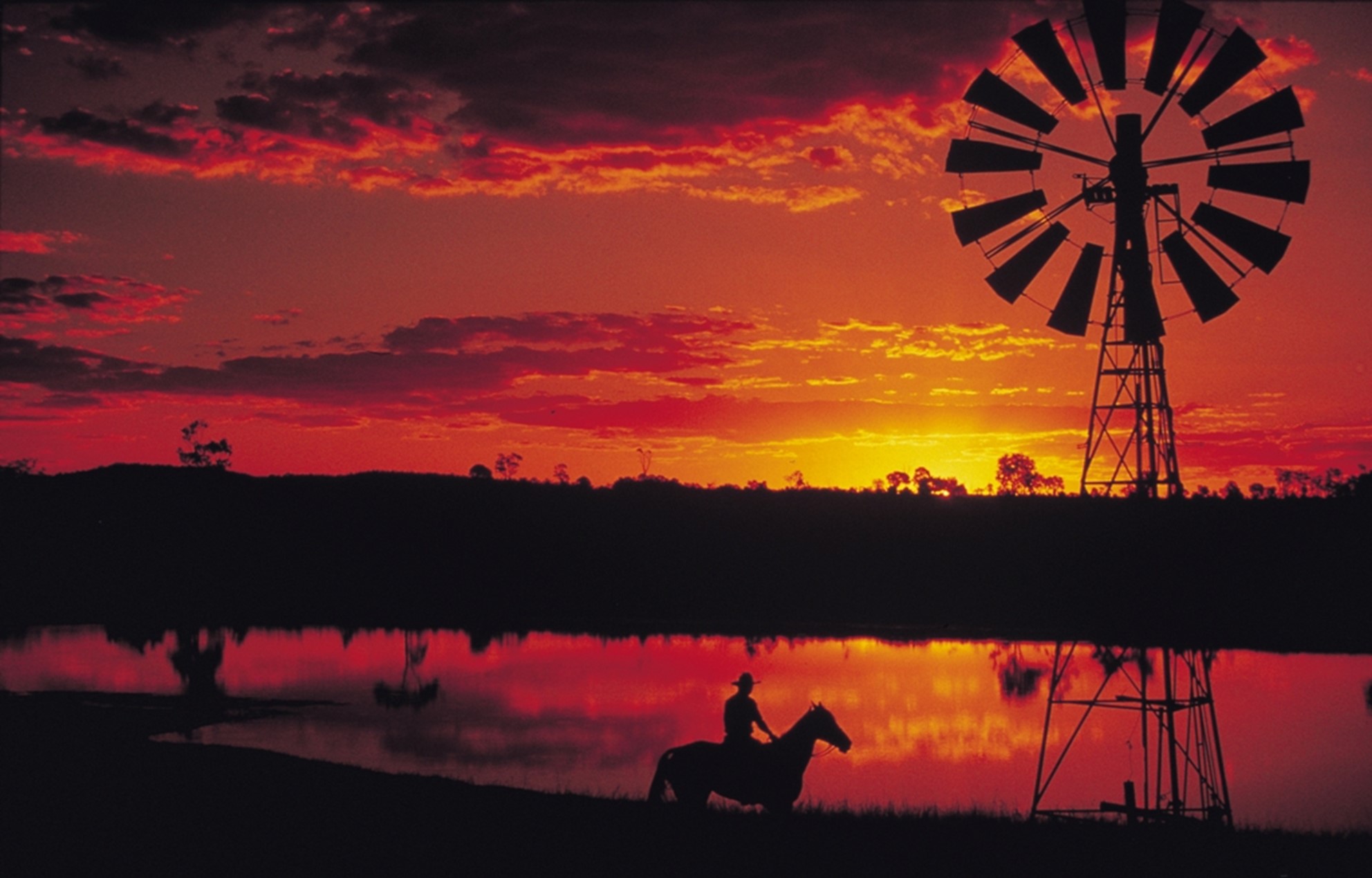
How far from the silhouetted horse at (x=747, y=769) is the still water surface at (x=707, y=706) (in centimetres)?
588

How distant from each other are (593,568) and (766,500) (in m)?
17.9

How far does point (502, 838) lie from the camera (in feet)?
43.5

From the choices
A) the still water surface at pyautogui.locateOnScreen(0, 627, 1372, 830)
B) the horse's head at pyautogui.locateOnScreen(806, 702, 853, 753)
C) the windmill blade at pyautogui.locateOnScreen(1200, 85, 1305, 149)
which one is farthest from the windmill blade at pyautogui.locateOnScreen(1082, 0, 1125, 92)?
the still water surface at pyautogui.locateOnScreen(0, 627, 1372, 830)

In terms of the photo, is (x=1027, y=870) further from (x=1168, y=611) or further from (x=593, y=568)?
(x=593, y=568)

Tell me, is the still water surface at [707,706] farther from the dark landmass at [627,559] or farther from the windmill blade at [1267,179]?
the windmill blade at [1267,179]

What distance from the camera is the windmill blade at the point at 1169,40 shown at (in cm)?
1426

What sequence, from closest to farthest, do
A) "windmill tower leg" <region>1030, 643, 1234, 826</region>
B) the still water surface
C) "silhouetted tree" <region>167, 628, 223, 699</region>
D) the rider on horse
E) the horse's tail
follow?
the horse's tail → the rider on horse → "windmill tower leg" <region>1030, 643, 1234, 826</region> → the still water surface → "silhouetted tree" <region>167, 628, 223, 699</region>

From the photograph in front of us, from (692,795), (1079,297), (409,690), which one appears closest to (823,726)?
(692,795)

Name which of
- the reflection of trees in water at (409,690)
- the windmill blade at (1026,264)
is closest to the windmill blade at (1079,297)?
the windmill blade at (1026,264)

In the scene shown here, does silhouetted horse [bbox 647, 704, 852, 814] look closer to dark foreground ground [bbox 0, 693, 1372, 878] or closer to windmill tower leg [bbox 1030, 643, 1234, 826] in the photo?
dark foreground ground [bbox 0, 693, 1372, 878]

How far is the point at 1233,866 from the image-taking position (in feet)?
40.7

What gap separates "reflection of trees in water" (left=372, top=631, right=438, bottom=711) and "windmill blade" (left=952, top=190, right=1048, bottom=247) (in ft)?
71.9

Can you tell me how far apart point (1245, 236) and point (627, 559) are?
58.3m

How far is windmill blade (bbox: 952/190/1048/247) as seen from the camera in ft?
50.4
